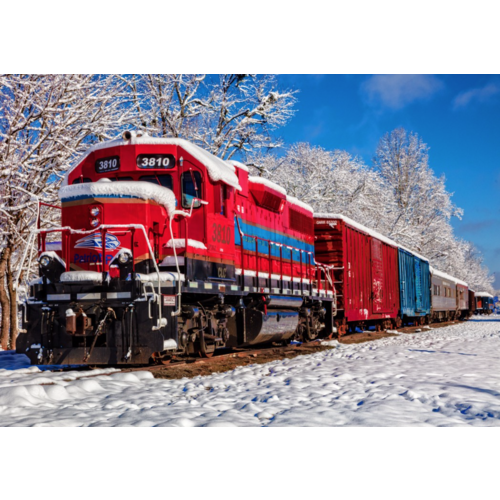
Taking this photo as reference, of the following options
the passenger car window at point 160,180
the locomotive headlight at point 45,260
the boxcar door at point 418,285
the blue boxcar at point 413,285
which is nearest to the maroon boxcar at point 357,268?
the blue boxcar at point 413,285

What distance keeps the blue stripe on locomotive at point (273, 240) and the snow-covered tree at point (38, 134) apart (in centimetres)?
529

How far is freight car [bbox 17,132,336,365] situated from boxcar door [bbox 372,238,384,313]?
29.3 ft

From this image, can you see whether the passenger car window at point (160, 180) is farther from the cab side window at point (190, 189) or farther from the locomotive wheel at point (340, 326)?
the locomotive wheel at point (340, 326)

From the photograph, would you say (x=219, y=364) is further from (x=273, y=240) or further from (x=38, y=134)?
(x=38, y=134)

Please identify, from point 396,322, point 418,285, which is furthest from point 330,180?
point 396,322

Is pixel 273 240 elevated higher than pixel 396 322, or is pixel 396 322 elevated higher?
pixel 273 240

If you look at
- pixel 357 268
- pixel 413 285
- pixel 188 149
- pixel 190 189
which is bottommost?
pixel 413 285

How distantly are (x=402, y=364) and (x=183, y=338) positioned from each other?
12.2 feet

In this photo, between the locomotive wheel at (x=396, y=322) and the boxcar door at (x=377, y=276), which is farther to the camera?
the locomotive wheel at (x=396, y=322)

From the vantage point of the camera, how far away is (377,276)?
19734 mm

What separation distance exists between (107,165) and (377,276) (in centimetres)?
1282

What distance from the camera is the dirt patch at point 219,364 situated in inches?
322

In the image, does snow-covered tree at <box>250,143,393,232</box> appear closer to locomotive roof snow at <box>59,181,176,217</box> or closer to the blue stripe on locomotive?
the blue stripe on locomotive

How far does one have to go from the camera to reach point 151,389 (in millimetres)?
6773
